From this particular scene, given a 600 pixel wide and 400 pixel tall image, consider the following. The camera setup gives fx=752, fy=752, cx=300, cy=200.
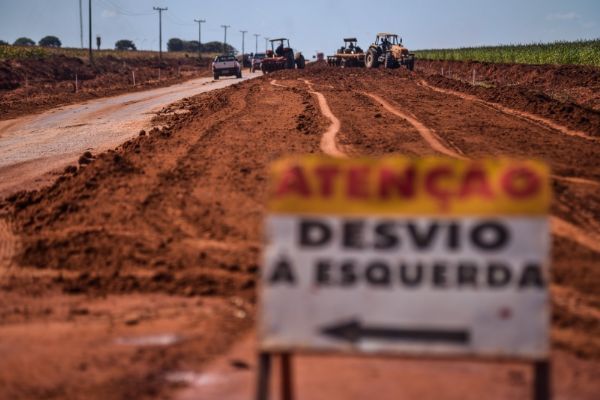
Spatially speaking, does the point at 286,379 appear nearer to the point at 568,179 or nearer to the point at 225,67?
the point at 568,179

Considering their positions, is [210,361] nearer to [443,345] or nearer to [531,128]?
[443,345]

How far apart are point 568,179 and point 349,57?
4829cm

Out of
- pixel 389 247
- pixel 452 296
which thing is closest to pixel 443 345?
pixel 452 296

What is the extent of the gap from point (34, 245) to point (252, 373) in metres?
4.39

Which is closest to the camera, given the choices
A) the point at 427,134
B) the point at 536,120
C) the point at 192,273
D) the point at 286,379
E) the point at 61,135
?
the point at 286,379

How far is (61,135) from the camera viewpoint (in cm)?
2086

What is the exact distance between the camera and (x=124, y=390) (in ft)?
15.5

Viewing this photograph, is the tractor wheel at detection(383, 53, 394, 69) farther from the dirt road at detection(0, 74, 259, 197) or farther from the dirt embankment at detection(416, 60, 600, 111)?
the dirt road at detection(0, 74, 259, 197)

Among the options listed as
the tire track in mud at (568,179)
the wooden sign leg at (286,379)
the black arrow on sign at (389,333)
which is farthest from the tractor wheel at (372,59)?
the black arrow on sign at (389,333)

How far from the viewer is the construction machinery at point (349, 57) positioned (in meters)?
57.2

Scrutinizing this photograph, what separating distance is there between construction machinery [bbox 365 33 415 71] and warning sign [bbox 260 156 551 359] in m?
47.7

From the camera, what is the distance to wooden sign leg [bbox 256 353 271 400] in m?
3.66

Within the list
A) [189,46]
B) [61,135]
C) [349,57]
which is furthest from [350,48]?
[189,46]

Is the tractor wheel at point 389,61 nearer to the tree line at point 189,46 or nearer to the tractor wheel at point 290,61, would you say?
the tractor wheel at point 290,61
